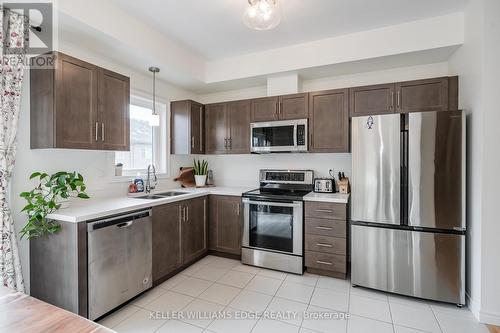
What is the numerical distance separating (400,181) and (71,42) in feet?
11.4

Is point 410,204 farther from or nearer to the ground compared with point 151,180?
nearer to the ground

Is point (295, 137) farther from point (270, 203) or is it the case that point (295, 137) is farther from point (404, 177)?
point (404, 177)

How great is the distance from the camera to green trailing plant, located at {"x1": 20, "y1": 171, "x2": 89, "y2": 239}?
Result: 1915 mm

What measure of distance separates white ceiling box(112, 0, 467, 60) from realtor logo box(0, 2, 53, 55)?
587mm

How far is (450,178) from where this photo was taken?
2264mm

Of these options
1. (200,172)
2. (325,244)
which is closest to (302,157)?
(325,244)

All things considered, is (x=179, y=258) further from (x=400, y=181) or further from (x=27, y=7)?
(x=27, y=7)

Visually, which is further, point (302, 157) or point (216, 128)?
point (216, 128)

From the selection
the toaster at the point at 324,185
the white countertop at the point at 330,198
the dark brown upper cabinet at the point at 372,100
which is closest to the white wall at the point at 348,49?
the dark brown upper cabinet at the point at 372,100

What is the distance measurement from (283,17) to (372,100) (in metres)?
1.35

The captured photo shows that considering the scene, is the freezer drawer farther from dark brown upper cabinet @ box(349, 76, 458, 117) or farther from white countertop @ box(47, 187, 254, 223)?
white countertop @ box(47, 187, 254, 223)

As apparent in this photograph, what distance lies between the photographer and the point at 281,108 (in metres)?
3.35

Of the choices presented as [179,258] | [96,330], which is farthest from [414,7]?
[179,258]

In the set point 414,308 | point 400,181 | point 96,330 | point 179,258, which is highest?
point 400,181
